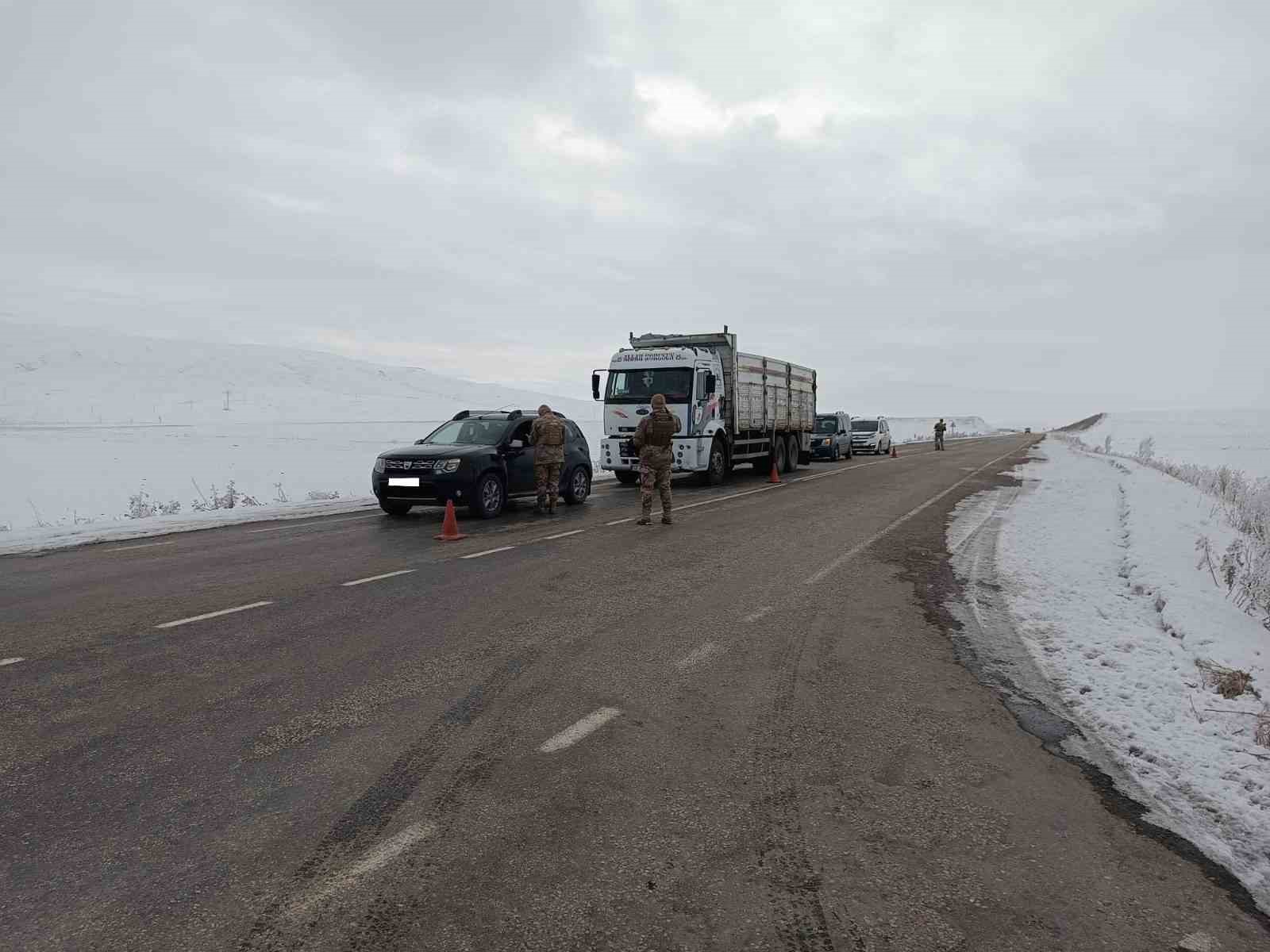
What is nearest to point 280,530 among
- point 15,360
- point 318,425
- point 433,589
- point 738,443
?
point 433,589

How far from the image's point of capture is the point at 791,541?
33.6ft

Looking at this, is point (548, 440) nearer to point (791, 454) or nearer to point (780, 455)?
point (780, 455)

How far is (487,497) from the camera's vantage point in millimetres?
12508

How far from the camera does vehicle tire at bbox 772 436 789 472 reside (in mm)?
21577

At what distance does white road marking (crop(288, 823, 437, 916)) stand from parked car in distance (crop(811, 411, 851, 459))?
28912 mm

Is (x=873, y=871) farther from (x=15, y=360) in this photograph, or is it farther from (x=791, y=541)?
(x=15, y=360)

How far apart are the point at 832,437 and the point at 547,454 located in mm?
20604

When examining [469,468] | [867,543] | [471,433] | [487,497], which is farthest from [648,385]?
[867,543]

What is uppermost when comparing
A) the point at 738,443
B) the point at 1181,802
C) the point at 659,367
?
the point at 659,367

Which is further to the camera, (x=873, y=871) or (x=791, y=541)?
(x=791, y=541)

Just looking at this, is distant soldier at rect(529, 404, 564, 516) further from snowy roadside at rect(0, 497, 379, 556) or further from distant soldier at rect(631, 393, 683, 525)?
snowy roadside at rect(0, 497, 379, 556)

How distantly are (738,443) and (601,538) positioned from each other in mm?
9912

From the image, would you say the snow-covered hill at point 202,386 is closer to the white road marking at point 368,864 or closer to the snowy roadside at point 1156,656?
the snowy roadside at point 1156,656

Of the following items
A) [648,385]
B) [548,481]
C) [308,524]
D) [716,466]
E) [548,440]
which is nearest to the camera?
[308,524]
